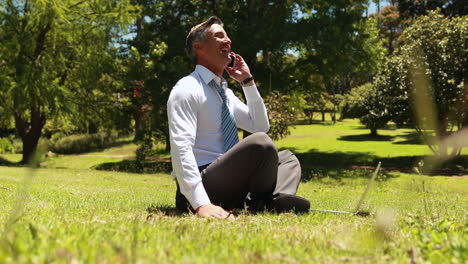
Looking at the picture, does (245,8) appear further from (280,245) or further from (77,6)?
(280,245)

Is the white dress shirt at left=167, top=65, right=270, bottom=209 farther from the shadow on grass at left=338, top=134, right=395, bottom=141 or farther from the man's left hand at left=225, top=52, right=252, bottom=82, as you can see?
the shadow on grass at left=338, top=134, right=395, bottom=141

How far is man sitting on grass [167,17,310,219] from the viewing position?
11.7ft

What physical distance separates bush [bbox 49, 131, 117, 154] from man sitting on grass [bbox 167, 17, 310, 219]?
32601 millimetres

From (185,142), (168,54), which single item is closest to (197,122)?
(185,142)

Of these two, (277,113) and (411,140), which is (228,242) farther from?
(411,140)

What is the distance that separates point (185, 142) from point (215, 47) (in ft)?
3.42

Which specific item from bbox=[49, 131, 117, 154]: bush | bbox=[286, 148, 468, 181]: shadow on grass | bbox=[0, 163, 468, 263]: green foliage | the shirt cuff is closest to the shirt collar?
the shirt cuff

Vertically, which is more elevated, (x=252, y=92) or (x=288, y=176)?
(x=252, y=92)

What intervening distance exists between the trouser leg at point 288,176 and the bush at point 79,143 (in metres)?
32.7

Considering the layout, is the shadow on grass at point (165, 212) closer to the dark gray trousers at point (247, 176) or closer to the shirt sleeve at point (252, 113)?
the dark gray trousers at point (247, 176)

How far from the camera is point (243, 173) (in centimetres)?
374

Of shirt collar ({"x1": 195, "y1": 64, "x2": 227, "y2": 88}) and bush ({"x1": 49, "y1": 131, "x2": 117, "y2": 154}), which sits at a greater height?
shirt collar ({"x1": 195, "y1": 64, "x2": 227, "y2": 88})

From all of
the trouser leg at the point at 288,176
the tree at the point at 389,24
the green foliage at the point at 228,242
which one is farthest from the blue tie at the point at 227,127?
the tree at the point at 389,24

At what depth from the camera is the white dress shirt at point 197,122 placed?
3518 millimetres
